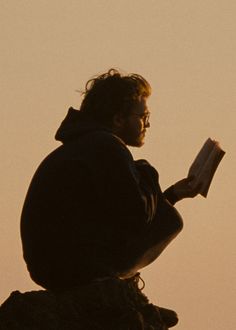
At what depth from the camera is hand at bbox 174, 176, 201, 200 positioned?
10.3 metres

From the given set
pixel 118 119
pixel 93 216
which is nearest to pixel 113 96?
pixel 118 119

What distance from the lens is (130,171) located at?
983cm

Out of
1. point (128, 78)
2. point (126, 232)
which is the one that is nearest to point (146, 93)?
point (128, 78)

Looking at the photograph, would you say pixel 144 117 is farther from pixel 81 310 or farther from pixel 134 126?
pixel 81 310

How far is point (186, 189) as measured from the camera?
1039 centimetres

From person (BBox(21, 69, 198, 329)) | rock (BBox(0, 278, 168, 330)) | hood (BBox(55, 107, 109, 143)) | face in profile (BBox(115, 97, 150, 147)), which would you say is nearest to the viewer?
rock (BBox(0, 278, 168, 330))

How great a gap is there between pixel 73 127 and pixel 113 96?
382mm

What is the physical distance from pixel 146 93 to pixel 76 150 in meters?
0.76

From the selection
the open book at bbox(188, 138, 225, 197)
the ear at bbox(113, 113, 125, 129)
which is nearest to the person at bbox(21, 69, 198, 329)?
the ear at bbox(113, 113, 125, 129)

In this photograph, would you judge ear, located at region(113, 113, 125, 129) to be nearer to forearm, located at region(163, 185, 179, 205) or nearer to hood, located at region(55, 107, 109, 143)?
hood, located at region(55, 107, 109, 143)

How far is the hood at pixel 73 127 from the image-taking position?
10.1 m

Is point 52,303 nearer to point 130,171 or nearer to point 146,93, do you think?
point 130,171

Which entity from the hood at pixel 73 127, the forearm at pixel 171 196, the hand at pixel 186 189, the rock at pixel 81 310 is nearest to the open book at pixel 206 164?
the hand at pixel 186 189

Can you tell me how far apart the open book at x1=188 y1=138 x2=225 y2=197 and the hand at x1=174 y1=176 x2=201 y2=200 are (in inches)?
0.9
